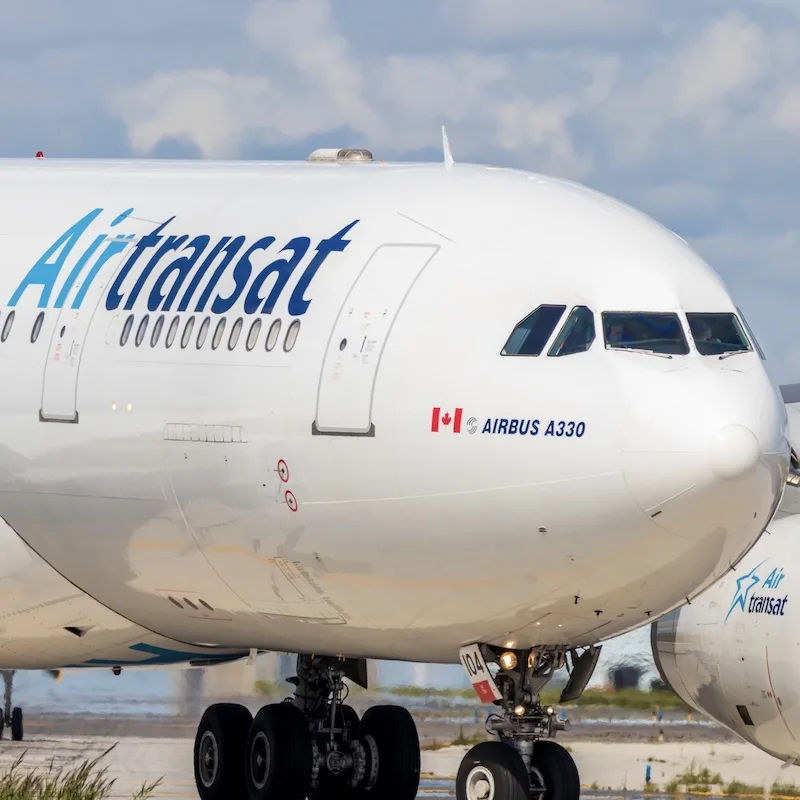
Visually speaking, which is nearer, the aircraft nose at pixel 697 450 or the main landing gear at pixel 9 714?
the aircraft nose at pixel 697 450

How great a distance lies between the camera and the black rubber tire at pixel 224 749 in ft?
83.6

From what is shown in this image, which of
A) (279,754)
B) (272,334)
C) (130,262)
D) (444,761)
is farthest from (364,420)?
(444,761)

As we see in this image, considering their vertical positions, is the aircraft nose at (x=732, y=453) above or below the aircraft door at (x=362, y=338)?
below

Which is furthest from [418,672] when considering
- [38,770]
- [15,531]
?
[15,531]

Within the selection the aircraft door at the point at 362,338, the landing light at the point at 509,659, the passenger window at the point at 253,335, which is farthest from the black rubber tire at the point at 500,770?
the passenger window at the point at 253,335

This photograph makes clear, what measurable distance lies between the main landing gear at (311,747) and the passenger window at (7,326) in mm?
4980

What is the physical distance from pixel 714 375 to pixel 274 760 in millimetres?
7958

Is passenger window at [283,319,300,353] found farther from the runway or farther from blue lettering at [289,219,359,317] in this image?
the runway

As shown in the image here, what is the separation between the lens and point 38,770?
33.3m

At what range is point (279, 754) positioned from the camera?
2489 cm

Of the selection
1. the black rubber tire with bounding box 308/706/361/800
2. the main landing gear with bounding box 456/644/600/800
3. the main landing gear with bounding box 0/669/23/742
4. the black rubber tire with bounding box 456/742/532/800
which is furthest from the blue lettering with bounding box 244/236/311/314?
the main landing gear with bounding box 0/669/23/742

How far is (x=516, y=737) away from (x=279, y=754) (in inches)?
192

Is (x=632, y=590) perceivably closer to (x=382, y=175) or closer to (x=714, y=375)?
(x=714, y=375)

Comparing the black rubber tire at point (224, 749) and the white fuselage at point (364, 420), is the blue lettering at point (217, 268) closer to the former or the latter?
the white fuselage at point (364, 420)
